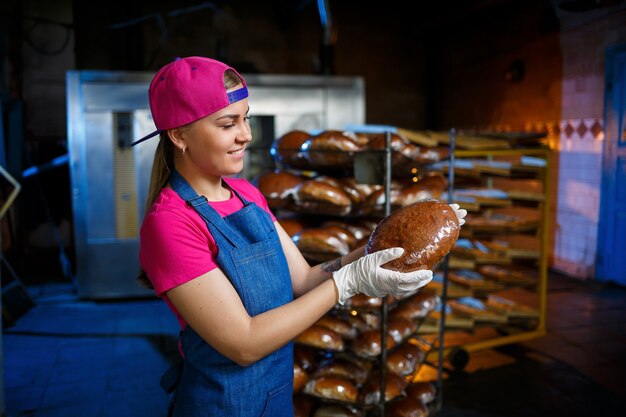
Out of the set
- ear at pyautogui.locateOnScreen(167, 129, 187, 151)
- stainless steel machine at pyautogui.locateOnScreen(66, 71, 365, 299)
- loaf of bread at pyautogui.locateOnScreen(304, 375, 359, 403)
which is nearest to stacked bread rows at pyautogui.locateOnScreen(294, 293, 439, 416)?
loaf of bread at pyautogui.locateOnScreen(304, 375, 359, 403)

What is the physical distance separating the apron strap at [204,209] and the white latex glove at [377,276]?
28 centimetres

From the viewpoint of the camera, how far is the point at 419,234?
1511 mm

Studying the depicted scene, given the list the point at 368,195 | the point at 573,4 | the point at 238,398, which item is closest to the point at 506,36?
the point at 573,4

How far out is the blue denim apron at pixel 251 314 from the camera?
4.38ft

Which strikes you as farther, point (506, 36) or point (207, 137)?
point (506, 36)

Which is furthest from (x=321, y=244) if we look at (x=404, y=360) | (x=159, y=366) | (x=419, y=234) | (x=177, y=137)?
(x=159, y=366)

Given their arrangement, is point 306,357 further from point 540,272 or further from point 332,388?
point 540,272

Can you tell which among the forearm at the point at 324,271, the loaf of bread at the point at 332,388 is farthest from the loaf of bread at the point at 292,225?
the forearm at the point at 324,271

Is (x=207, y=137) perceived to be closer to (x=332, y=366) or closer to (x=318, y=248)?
(x=318, y=248)

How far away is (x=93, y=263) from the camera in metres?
5.23

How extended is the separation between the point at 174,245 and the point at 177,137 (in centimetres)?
30

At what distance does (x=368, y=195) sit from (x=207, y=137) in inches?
60.3

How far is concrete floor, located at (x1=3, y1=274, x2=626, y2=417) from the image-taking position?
10.2 feet

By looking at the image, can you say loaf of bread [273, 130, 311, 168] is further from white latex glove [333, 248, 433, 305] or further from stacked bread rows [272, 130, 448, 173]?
white latex glove [333, 248, 433, 305]
